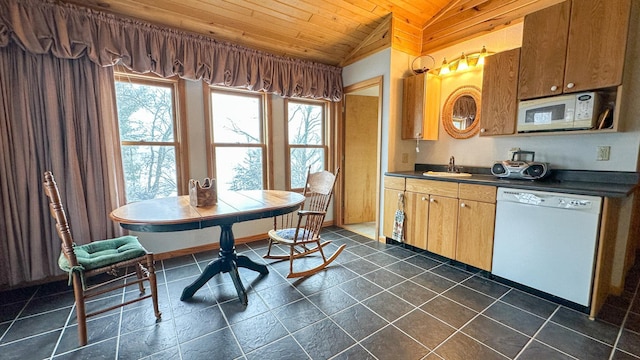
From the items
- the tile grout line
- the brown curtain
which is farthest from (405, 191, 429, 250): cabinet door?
the brown curtain

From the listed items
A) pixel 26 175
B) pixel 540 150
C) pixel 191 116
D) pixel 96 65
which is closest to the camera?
pixel 26 175

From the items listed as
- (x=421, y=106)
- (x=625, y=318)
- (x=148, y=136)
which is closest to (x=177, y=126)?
(x=148, y=136)

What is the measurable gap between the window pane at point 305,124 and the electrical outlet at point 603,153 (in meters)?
2.93

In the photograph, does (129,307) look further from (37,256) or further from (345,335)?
(345,335)

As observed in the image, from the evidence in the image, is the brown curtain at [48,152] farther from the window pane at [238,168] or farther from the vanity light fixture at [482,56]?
the vanity light fixture at [482,56]

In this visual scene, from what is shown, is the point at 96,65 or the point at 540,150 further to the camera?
the point at 540,150

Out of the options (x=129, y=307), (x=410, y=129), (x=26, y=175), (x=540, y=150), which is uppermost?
(x=410, y=129)

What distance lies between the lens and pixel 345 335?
1640 mm

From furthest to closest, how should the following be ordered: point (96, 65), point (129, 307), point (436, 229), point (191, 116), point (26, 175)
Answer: point (191, 116)
point (436, 229)
point (96, 65)
point (26, 175)
point (129, 307)

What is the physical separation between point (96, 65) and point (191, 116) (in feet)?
2.80

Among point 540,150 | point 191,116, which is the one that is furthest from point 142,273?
point 540,150

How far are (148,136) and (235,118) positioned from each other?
0.94m

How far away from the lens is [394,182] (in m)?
3.11

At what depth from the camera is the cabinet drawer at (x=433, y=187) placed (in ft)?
8.32
